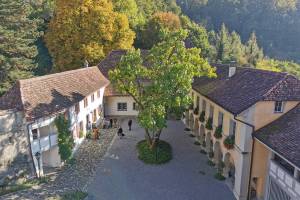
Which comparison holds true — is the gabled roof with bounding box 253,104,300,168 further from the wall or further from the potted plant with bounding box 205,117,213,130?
the wall

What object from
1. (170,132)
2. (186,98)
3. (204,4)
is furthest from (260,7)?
(186,98)

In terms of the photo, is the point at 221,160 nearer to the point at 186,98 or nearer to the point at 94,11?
the point at 186,98

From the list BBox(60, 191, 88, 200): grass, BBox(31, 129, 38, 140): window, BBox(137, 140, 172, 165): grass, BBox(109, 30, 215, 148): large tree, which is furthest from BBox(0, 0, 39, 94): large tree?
BBox(60, 191, 88, 200): grass

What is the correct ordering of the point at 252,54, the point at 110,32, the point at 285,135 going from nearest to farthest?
the point at 285,135
the point at 110,32
the point at 252,54

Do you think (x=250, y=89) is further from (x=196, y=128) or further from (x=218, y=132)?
(x=196, y=128)

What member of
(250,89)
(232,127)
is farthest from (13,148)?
(250,89)

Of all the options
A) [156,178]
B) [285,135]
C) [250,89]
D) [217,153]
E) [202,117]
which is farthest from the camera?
[202,117]
